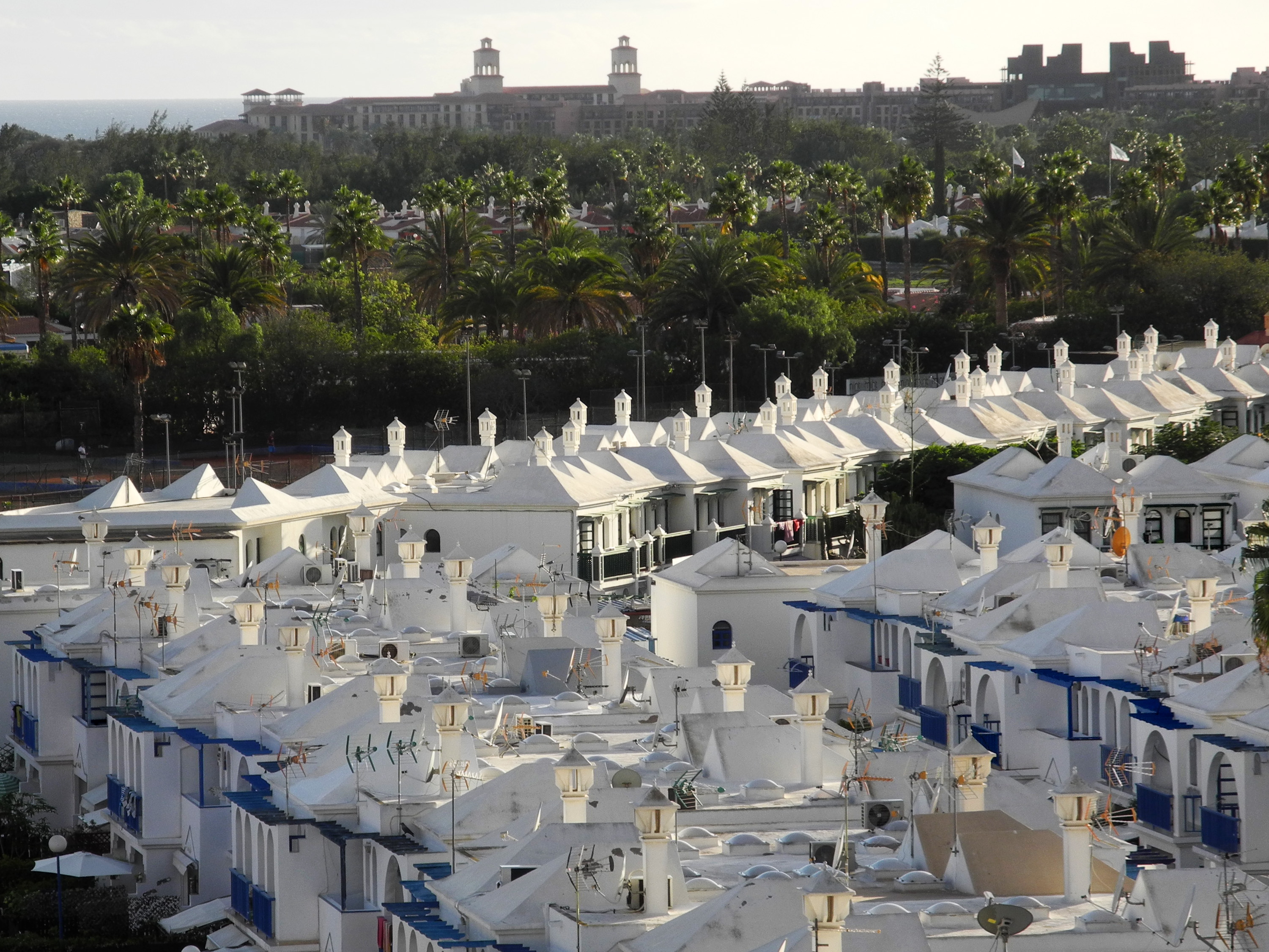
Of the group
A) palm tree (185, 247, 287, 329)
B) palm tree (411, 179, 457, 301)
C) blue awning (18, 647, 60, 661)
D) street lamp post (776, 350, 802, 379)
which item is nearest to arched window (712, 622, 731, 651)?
blue awning (18, 647, 60, 661)

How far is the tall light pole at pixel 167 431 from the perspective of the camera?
89688mm

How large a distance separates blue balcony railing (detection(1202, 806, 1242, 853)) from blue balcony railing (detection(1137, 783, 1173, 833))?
949 millimetres

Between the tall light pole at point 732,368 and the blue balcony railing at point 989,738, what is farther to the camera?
the tall light pole at point 732,368

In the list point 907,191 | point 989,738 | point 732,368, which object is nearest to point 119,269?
point 732,368

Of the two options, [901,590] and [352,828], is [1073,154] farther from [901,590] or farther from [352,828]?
[352,828]

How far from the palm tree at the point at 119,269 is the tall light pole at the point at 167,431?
4766 mm

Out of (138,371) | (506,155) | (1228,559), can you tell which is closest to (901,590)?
(1228,559)

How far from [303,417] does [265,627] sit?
63.8m

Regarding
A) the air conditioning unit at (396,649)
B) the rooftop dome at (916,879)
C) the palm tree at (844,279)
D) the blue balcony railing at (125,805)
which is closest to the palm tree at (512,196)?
the palm tree at (844,279)

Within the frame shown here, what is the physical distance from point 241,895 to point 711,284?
74291mm

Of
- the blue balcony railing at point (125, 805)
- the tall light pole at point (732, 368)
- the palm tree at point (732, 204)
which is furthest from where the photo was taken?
the palm tree at point (732, 204)

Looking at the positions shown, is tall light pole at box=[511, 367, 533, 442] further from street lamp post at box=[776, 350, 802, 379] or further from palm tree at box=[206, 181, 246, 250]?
palm tree at box=[206, 181, 246, 250]

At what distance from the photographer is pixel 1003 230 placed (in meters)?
110

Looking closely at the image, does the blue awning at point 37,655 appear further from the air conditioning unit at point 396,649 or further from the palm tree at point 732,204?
the palm tree at point 732,204
